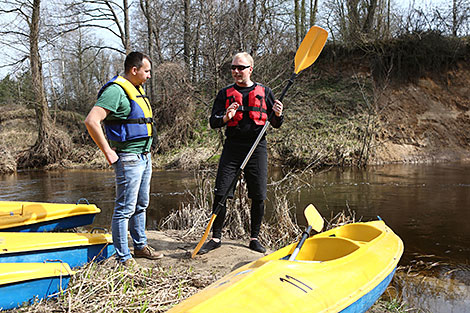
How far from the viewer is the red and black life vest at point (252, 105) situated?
9.70ft

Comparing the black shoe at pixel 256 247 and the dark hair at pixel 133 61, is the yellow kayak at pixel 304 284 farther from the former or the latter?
the dark hair at pixel 133 61

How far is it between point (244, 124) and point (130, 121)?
0.91m

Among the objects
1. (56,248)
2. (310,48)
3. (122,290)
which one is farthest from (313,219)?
(56,248)

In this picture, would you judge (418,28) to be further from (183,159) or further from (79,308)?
(79,308)

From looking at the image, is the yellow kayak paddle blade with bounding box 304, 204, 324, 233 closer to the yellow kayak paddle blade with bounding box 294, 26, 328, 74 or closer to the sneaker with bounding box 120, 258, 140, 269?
the sneaker with bounding box 120, 258, 140, 269

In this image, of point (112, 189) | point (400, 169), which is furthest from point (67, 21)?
point (400, 169)

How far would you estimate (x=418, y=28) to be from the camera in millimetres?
13297

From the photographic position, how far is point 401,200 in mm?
6250

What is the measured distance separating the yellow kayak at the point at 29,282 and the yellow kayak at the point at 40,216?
1510mm

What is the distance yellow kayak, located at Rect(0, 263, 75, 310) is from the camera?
6.17 ft

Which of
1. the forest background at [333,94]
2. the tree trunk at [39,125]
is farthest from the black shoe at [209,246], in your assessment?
the tree trunk at [39,125]

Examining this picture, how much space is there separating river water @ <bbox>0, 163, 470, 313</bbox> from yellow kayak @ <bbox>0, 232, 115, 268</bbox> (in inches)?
88.9

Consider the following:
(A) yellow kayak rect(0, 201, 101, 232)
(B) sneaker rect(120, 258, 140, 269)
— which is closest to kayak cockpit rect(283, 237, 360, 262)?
(B) sneaker rect(120, 258, 140, 269)

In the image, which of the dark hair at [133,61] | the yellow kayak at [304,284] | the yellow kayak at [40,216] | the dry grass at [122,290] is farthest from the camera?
the yellow kayak at [40,216]
